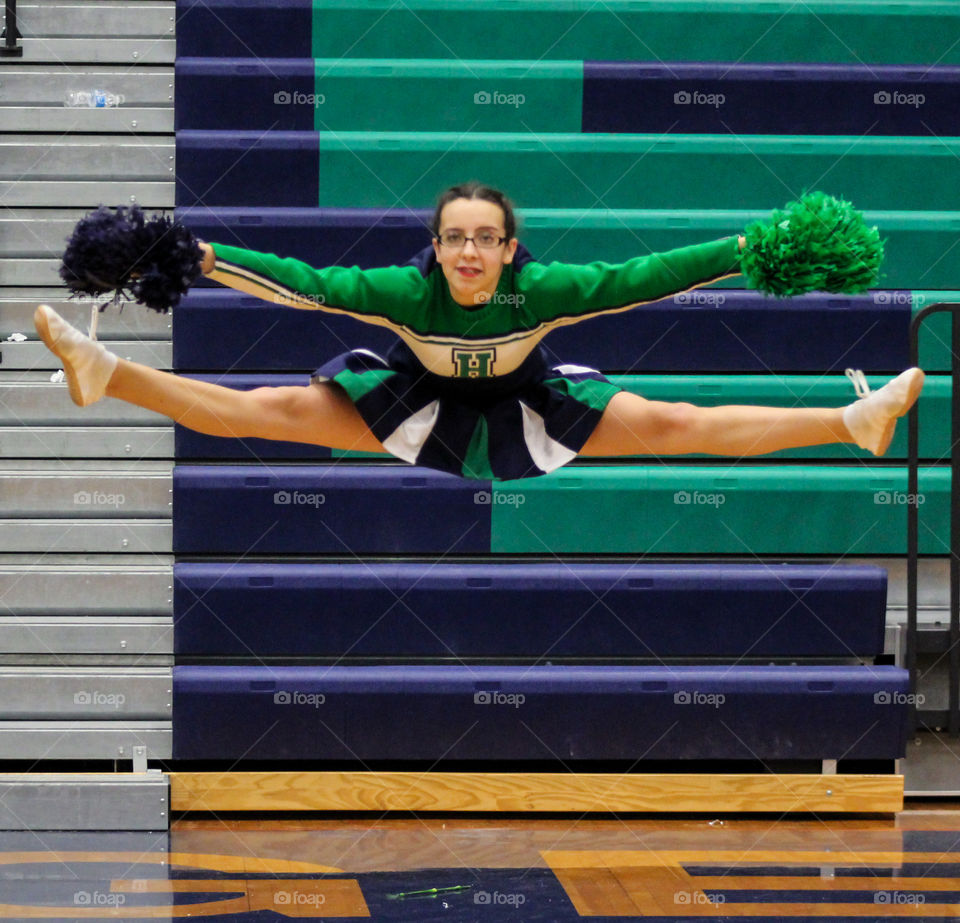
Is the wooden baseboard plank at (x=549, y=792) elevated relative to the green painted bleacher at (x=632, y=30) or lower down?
lower down

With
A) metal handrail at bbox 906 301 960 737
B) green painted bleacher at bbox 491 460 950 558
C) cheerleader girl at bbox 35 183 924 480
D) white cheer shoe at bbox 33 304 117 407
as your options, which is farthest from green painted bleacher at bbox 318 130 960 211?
white cheer shoe at bbox 33 304 117 407

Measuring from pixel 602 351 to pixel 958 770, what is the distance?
1564 mm

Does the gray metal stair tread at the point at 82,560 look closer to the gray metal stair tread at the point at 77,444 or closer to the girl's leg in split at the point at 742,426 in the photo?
the gray metal stair tread at the point at 77,444

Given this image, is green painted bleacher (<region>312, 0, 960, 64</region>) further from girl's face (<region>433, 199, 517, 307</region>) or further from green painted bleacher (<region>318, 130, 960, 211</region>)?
girl's face (<region>433, 199, 517, 307</region>)

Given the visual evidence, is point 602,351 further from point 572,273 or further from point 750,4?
point 572,273

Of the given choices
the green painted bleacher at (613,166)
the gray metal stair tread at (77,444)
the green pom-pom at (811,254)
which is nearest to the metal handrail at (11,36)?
the green painted bleacher at (613,166)

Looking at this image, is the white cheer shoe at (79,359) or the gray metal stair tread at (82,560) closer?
the white cheer shoe at (79,359)

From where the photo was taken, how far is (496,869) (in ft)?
11.2

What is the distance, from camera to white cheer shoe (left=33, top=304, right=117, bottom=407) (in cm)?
204

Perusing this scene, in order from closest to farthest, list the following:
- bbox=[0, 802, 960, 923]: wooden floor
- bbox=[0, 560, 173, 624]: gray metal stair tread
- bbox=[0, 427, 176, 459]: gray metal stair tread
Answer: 1. bbox=[0, 802, 960, 923]: wooden floor
2. bbox=[0, 560, 173, 624]: gray metal stair tread
3. bbox=[0, 427, 176, 459]: gray metal stair tread

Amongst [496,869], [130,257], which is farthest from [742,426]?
[496,869]

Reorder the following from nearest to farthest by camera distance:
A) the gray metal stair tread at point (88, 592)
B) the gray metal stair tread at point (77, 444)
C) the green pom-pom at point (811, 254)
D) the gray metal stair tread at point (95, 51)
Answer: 1. the green pom-pom at point (811, 254)
2. the gray metal stair tread at point (88, 592)
3. the gray metal stair tread at point (77, 444)
4. the gray metal stair tread at point (95, 51)

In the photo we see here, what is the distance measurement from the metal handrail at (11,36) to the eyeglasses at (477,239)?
2772 mm

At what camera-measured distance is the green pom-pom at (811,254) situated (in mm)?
2145
